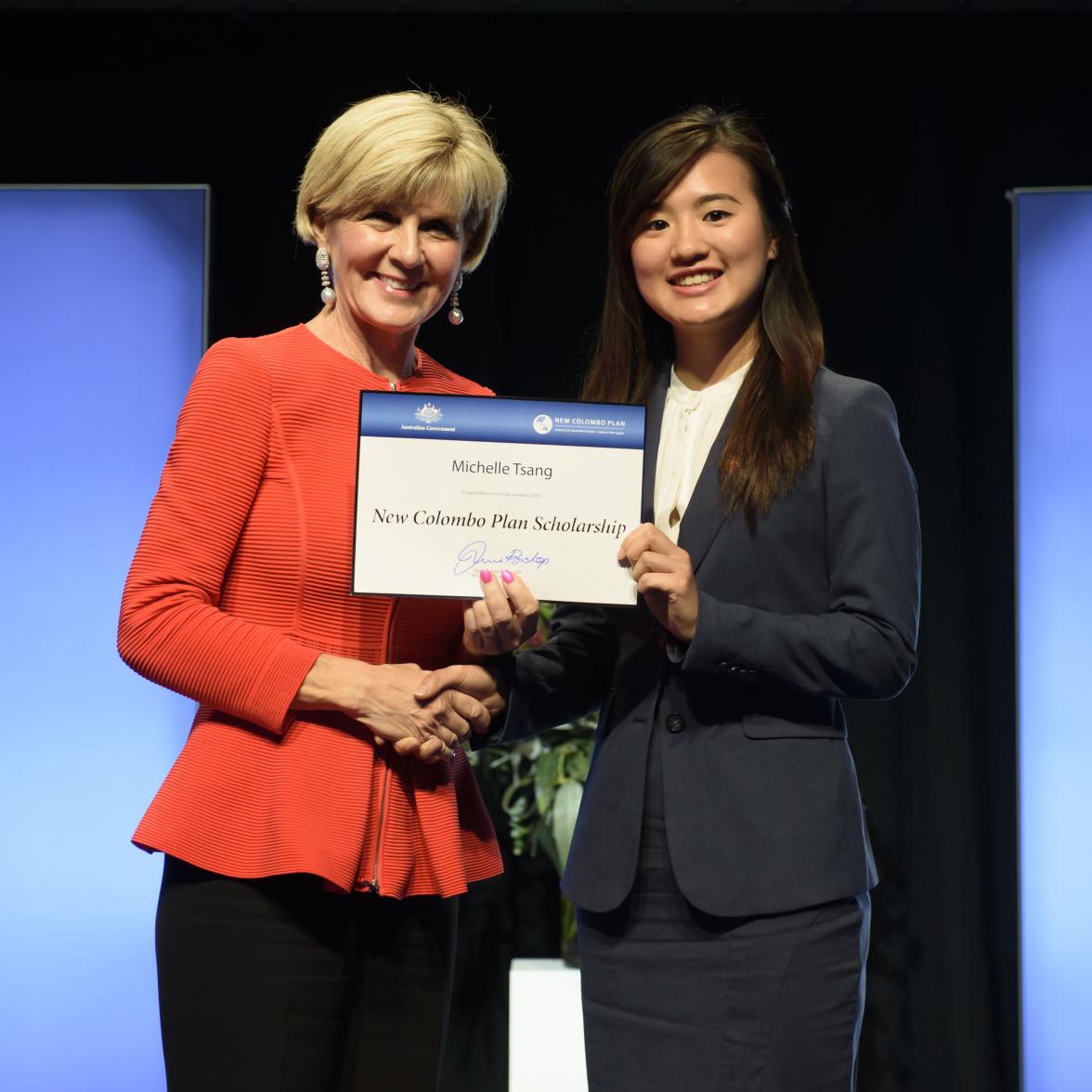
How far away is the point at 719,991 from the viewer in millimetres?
1600

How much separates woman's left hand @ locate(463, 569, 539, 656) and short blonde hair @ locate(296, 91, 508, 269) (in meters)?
0.51

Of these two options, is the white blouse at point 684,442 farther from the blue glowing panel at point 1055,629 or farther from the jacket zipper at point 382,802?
the blue glowing panel at point 1055,629

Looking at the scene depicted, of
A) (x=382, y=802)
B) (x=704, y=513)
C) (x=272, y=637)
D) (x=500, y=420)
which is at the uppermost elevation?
(x=500, y=420)

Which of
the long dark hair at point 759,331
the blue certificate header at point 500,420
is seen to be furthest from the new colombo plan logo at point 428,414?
the long dark hair at point 759,331

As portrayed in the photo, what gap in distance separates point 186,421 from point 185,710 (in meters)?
2.24

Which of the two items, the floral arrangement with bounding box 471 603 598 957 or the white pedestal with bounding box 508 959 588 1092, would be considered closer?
the white pedestal with bounding box 508 959 588 1092

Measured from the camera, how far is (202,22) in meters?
4.06

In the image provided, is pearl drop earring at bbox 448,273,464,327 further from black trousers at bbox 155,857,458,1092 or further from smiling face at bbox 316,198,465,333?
black trousers at bbox 155,857,458,1092

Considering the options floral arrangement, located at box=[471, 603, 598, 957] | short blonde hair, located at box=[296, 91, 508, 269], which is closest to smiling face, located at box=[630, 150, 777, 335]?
short blonde hair, located at box=[296, 91, 508, 269]

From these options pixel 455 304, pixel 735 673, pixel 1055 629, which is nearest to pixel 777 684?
pixel 735 673

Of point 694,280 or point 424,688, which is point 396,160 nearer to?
point 694,280

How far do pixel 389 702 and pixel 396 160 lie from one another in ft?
2.26

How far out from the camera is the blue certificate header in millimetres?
1607

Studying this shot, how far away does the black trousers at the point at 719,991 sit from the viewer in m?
1.57
